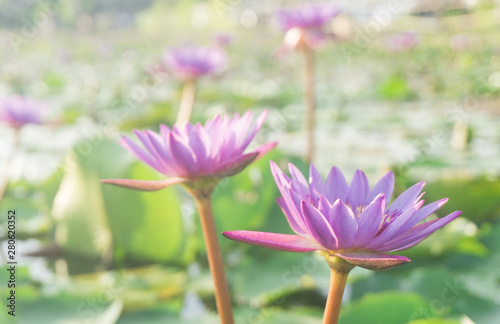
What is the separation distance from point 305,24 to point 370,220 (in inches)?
58.8

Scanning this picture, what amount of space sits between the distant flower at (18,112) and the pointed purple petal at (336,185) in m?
1.22

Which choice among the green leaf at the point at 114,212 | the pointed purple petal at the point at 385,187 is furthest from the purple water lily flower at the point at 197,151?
the green leaf at the point at 114,212

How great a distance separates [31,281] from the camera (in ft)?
3.19

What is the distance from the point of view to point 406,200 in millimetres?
415

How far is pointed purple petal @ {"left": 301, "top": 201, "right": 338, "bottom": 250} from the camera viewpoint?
1.15 ft

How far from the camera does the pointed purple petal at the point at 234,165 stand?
44 cm

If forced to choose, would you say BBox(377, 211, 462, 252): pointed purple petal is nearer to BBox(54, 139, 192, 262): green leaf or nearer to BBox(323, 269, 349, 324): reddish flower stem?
BBox(323, 269, 349, 324): reddish flower stem

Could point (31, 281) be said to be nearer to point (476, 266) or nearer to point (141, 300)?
point (141, 300)

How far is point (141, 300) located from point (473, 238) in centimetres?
68

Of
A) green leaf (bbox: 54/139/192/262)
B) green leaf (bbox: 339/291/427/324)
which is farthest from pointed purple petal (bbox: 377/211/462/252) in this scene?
green leaf (bbox: 54/139/192/262)

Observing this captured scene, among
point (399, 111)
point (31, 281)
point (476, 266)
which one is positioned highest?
point (399, 111)

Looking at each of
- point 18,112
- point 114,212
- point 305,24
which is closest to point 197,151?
point 114,212

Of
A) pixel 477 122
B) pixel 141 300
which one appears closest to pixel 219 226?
pixel 141 300

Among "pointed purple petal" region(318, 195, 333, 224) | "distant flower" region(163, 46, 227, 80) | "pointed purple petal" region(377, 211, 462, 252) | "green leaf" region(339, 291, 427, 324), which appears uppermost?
"distant flower" region(163, 46, 227, 80)
